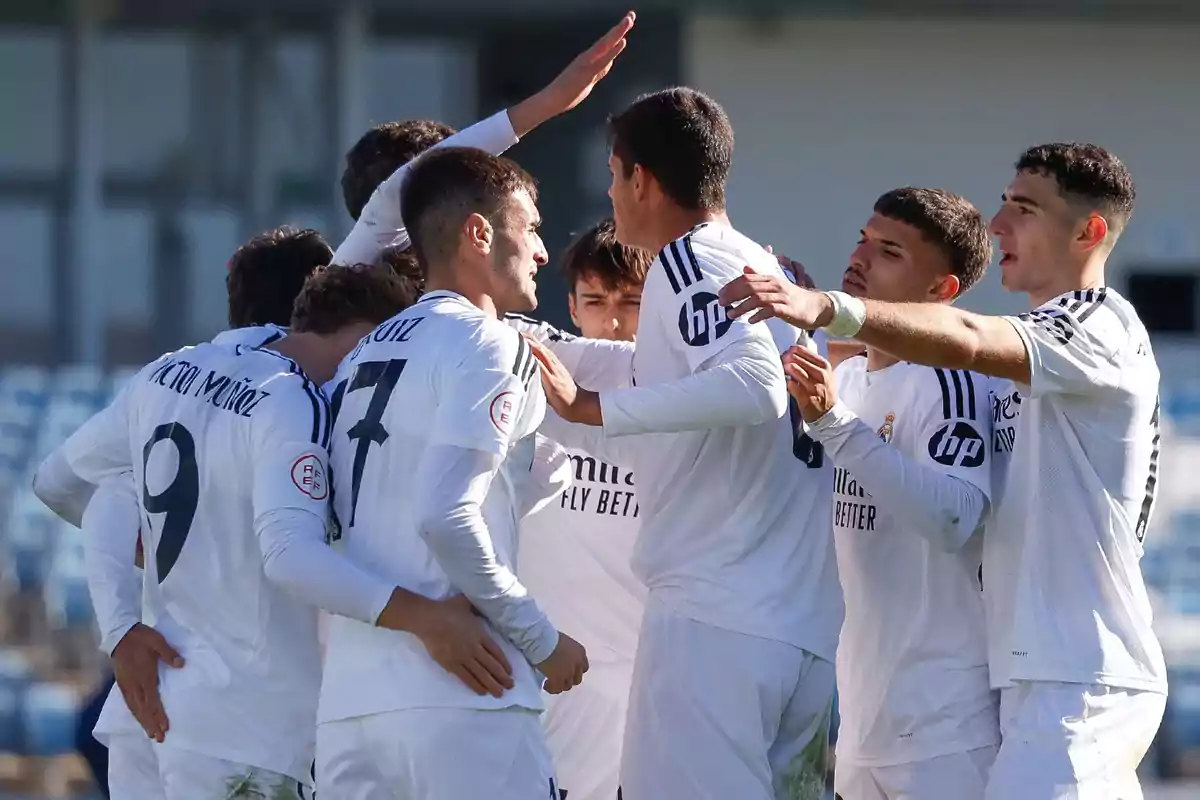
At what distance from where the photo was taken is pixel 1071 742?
3857 millimetres

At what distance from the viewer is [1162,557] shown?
36.7 ft

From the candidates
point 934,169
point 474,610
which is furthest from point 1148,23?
point 474,610

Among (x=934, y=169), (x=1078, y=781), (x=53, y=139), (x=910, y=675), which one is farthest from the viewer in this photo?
(x=53, y=139)

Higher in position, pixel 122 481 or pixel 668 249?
pixel 668 249

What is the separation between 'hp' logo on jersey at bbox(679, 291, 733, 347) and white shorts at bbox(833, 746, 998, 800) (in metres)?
1.22

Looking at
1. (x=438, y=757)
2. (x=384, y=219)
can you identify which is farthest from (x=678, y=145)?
(x=438, y=757)

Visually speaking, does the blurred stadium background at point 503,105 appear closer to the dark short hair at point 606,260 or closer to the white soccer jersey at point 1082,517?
the dark short hair at point 606,260

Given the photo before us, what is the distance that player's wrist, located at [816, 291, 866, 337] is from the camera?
3.48 metres

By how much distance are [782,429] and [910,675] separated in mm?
730

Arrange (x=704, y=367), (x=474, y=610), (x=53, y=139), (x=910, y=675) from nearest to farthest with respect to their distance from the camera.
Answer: (x=474, y=610) < (x=704, y=367) < (x=910, y=675) < (x=53, y=139)

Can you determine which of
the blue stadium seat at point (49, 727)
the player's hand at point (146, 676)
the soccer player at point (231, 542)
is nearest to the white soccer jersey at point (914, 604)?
the soccer player at point (231, 542)

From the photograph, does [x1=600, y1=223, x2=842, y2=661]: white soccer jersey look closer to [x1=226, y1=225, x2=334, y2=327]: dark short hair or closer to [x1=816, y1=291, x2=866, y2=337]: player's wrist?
[x1=816, y1=291, x2=866, y2=337]: player's wrist

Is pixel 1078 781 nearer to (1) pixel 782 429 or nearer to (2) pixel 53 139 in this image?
(1) pixel 782 429

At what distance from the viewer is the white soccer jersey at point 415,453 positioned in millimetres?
3264
